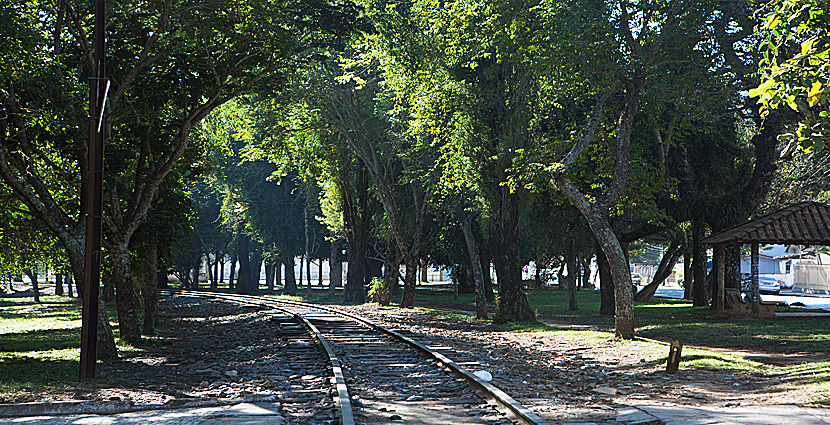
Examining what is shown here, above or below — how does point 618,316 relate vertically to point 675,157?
below

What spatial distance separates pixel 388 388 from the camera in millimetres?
11078

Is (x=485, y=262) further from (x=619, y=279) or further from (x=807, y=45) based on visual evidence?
(x=807, y=45)

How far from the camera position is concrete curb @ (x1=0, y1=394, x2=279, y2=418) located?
927cm

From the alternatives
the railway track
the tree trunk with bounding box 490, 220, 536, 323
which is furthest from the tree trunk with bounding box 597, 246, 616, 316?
the railway track

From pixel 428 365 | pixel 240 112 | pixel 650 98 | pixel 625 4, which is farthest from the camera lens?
pixel 240 112

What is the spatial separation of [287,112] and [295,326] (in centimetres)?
1256

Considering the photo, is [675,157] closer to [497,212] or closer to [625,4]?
[497,212]

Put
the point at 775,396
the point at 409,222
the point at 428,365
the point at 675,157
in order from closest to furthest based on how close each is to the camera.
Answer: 1. the point at 775,396
2. the point at 428,365
3. the point at 675,157
4. the point at 409,222

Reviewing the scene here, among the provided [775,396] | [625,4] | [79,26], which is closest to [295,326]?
[79,26]

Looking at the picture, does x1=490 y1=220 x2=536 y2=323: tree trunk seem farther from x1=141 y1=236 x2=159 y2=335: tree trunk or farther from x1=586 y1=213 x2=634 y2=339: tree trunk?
x1=141 y1=236 x2=159 y2=335: tree trunk

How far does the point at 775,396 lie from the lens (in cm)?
1017

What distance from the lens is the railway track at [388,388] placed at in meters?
8.87

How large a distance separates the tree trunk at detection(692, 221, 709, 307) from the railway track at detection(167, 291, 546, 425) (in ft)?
57.1

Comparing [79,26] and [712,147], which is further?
[712,147]
